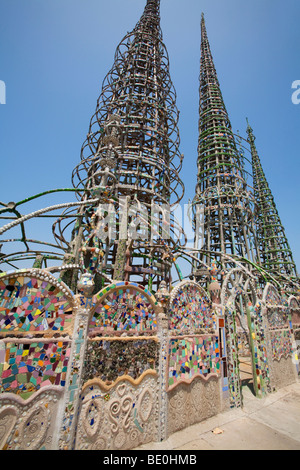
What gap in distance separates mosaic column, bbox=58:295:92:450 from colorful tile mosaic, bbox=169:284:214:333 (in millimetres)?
2377

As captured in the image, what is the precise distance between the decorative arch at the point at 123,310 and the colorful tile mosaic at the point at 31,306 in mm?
611

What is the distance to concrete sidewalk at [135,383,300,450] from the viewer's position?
482 centimetres

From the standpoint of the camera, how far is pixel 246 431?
556 centimetres

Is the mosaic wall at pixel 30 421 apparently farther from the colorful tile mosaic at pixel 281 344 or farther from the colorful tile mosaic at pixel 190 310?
the colorful tile mosaic at pixel 281 344

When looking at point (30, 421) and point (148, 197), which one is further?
point (148, 197)

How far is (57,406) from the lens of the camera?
371 cm

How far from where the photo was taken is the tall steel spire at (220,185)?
2567 centimetres

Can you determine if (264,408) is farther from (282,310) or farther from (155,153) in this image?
(155,153)

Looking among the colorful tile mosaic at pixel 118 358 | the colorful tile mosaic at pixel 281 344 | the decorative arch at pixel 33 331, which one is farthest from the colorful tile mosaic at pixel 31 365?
the colorful tile mosaic at pixel 281 344

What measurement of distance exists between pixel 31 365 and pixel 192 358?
13.5 ft

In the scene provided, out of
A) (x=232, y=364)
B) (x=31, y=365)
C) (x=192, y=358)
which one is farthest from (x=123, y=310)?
(x=232, y=364)

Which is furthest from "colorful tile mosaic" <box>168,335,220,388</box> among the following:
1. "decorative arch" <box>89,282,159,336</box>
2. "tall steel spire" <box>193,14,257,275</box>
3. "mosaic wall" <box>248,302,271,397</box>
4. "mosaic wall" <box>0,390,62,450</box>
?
"tall steel spire" <box>193,14,257,275</box>

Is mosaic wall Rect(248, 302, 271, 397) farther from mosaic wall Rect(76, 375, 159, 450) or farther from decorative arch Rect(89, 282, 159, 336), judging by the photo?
decorative arch Rect(89, 282, 159, 336)

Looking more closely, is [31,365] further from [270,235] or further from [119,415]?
[270,235]
